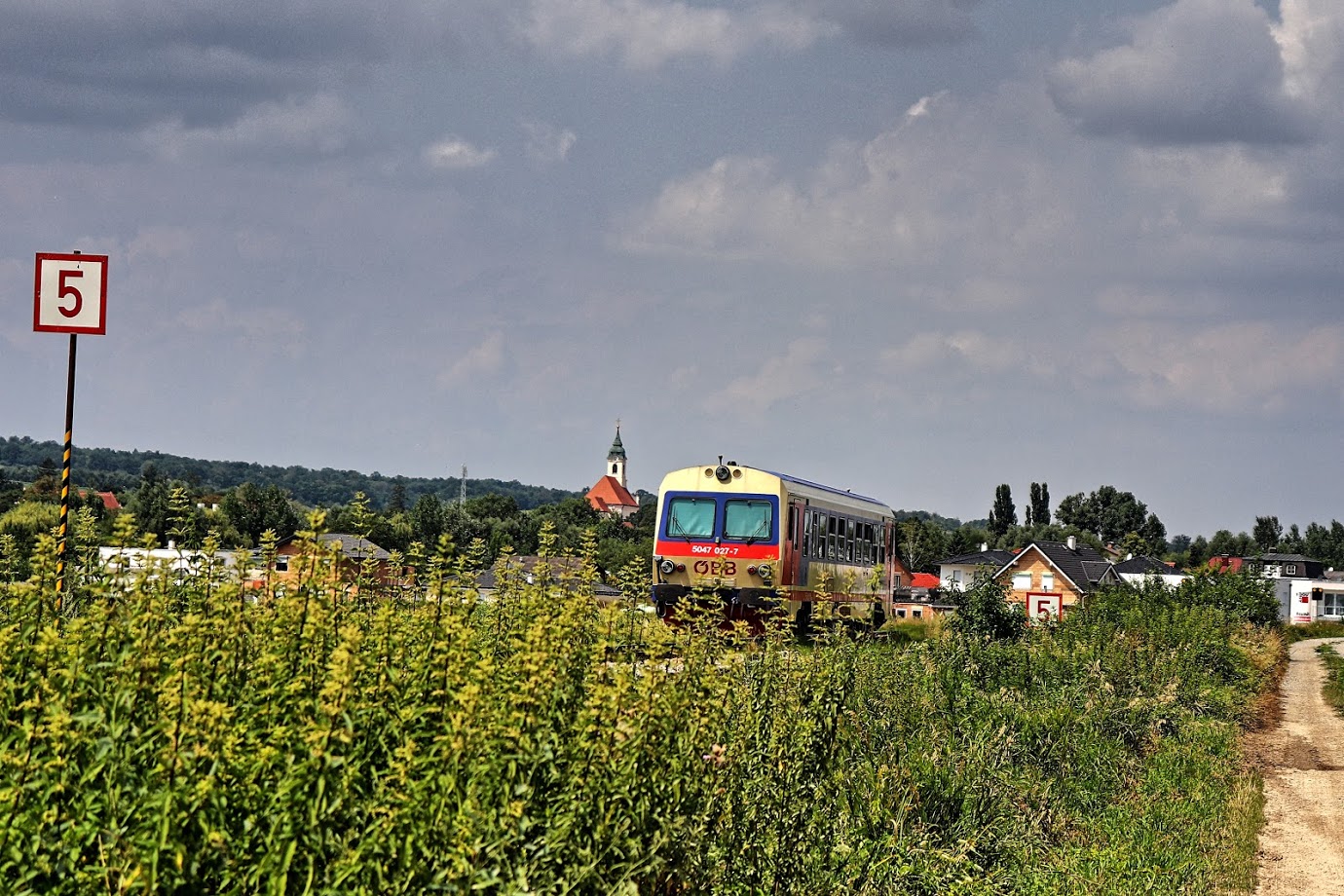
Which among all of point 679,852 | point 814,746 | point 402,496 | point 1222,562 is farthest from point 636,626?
point 402,496

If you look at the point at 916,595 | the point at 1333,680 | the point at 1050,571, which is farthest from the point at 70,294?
the point at 916,595

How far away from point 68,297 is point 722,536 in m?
13.7

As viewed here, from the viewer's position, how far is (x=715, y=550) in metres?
24.8

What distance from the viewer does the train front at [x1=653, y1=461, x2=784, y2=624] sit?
959 inches

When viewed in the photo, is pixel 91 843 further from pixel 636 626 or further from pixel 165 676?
pixel 636 626

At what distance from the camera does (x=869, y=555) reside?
3069cm

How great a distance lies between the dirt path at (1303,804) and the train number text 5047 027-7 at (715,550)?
904 cm

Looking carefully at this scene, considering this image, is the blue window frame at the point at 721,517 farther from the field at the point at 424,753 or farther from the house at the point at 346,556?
the house at the point at 346,556

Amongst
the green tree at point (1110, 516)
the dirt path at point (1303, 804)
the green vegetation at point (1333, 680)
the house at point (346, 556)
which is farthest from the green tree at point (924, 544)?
the house at point (346, 556)

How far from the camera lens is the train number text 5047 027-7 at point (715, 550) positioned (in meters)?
24.6

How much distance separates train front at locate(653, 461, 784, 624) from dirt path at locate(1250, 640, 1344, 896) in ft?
27.8

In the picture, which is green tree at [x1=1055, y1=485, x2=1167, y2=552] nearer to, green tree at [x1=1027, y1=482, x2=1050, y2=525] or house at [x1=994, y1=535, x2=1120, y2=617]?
green tree at [x1=1027, y1=482, x2=1050, y2=525]

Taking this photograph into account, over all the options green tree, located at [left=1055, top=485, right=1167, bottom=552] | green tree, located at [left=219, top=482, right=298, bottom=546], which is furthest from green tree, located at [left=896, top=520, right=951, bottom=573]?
green tree, located at [left=219, top=482, right=298, bottom=546]

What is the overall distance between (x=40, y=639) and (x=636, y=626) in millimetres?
3413
